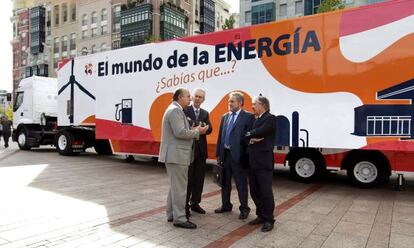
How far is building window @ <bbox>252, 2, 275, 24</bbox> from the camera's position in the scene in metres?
46.8

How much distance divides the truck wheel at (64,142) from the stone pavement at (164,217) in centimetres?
542

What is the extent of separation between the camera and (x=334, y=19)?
25.0 feet

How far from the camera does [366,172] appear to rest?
7.92 m

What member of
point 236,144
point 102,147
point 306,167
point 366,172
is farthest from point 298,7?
point 236,144

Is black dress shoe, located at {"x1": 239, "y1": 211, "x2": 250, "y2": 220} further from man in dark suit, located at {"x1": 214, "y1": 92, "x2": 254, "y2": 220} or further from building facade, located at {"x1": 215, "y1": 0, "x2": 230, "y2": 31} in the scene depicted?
building facade, located at {"x1": 215, "y1": 0, "x2": 230, "y2": 31}

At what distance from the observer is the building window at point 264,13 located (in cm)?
4681

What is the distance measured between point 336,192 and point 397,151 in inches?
56.7

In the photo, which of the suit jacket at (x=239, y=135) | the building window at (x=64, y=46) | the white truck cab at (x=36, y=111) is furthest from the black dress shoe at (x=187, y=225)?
the building window at (x=64, y=46)

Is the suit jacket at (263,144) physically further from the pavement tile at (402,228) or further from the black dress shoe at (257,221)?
the pavement tile at (402,228)

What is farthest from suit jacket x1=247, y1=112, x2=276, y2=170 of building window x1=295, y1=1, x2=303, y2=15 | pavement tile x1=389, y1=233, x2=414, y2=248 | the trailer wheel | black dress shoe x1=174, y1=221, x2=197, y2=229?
building window x1=295, y1=1, x2=303, y2=15

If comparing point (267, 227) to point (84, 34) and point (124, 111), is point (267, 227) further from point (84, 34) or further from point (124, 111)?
point (84, 34)

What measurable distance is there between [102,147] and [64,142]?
1491 mm

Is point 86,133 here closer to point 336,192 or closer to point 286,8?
point 336,192

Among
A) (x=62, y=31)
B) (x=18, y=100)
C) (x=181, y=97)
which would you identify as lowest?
(x=181, y=97)
